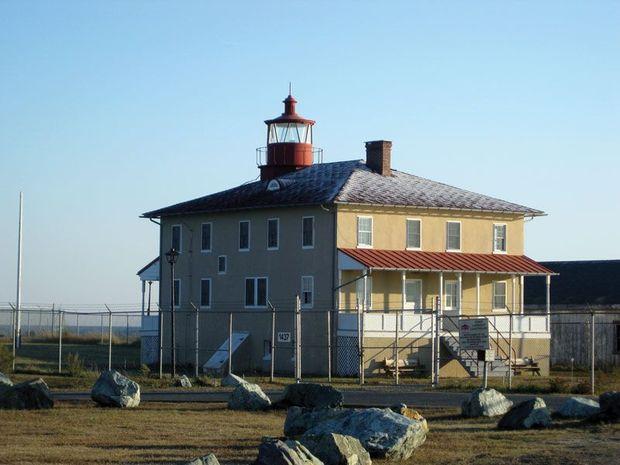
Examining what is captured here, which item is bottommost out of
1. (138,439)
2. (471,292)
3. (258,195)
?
(138,439)

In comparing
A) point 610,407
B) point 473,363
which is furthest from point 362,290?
point 610,407

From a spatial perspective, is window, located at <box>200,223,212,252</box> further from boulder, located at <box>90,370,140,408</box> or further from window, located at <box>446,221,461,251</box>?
boulder, located at <box>90,370,140,408</box>

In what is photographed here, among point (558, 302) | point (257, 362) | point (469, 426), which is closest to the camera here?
point (469, 426)

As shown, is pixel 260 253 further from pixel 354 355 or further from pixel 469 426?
pixel 469 426

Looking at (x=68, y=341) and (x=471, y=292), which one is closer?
(x=471, y=292)

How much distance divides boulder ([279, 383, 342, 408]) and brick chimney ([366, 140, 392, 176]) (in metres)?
26.9

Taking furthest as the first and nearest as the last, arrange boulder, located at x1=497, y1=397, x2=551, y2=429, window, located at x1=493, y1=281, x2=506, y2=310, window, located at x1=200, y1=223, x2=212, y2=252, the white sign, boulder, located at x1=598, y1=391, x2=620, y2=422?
window, located at x1=200, y1=223, x2=212, y2=252, window, located at x1=493, y1=281, x2=506, y2=310, the white sign, boulder, located at x1=598, y1=391, x2=620, y2=422, boulder, located at x1=497, y1=397, x2=551, y2=429

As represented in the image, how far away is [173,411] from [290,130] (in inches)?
1161

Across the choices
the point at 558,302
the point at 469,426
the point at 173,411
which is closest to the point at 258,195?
the point at 558,302

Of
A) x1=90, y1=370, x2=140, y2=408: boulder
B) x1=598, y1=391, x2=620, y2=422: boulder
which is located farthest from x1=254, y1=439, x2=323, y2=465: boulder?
x1=90, y1=370, x2=140, y2=408: boulder

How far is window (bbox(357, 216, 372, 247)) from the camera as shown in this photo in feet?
157

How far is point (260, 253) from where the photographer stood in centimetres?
5044

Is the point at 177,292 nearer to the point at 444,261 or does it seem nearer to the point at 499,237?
the point at 444,261

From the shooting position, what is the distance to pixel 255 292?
50.6 m
